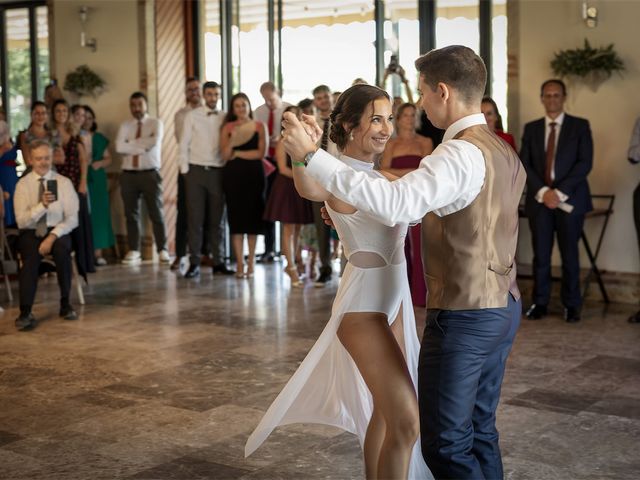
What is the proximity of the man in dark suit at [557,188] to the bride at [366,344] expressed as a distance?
4.24 m

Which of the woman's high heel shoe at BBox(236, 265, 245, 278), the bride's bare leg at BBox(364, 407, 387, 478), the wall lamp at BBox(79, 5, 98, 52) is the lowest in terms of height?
the woman's high heel shoe at BBox(236, 265, 245, 278)

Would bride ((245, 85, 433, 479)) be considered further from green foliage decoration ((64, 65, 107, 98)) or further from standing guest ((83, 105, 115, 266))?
green foliage decoration ((64, 65, 107, 98))

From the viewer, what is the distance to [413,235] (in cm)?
754

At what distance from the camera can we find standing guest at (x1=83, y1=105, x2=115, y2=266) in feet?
35.2

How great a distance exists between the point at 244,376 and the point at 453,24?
5125 millimetres

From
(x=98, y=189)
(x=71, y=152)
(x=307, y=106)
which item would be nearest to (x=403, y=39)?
(x=307, y=106)

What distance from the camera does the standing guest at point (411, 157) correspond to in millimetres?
7469

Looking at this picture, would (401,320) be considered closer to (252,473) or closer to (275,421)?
(275,421)

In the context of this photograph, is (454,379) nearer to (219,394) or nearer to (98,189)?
(219,394)

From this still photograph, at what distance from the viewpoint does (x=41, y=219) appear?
7.06 metres

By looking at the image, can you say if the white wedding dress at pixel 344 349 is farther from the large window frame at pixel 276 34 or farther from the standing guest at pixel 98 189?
the standing guest at pixel 98 189

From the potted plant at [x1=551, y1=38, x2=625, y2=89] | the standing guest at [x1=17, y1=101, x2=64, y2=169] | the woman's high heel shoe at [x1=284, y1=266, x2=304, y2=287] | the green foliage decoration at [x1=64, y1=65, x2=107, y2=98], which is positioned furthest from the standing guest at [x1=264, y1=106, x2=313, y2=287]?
the green foliage decoration at [x1=64, y1=65, x2=107, y2=98]

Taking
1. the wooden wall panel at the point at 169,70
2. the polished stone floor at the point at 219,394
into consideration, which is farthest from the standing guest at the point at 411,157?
the wooden wall panel at the point at 169,70

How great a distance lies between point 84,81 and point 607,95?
6.12 meters
